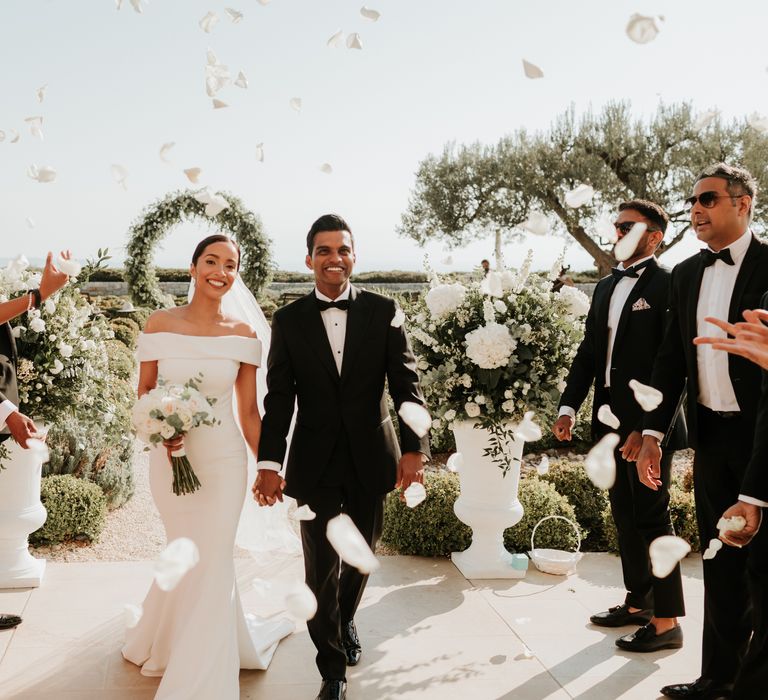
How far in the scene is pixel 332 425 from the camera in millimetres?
3680

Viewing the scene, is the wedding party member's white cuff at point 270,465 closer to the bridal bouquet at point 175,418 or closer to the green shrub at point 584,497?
the bridal bouquet at point 175,418

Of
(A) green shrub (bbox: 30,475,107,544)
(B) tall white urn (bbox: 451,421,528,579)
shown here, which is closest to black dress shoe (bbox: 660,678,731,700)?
(B) tall white urn (bbox: 451,421,528,579)

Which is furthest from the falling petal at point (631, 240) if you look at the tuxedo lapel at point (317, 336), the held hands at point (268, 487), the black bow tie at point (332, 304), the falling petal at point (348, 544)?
the held hands at point (268, 487)

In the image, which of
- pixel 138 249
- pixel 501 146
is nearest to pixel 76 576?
pixel 138 249

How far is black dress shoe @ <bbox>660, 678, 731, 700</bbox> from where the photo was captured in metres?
3.52

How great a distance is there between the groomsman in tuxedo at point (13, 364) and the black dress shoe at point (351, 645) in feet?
6.27

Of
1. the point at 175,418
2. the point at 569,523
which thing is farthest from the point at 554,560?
the point at 175,418

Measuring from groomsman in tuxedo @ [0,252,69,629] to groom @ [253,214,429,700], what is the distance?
1162 millimetres

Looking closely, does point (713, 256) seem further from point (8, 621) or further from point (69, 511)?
point (69, 511)

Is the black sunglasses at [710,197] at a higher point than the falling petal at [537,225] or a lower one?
higher

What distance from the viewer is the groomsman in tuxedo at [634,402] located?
4266 millimetres

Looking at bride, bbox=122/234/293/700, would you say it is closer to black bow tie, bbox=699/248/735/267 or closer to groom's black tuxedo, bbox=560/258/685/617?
groom's black tuxedo, bbox=560/258/685/617

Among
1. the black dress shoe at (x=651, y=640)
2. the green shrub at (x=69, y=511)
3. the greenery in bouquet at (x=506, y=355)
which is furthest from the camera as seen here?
the green shrub at (x=69, y=511)

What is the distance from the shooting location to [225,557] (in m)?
3.65
